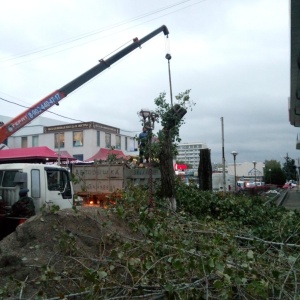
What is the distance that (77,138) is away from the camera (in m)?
43.0

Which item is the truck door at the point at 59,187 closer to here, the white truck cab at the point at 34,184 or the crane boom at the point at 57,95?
the white truck cab at the point at 34,184

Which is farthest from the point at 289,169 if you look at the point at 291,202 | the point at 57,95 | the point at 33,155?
the point at 57,95

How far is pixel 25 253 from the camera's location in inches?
213

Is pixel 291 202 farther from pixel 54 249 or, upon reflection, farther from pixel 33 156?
pixel 54 249

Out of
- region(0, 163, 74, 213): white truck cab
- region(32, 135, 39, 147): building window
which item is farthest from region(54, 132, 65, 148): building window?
region(0, 163, 74, 213): white truck cab

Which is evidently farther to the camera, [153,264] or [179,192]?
[179,192]

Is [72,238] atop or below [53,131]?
below

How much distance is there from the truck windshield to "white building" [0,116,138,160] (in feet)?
102

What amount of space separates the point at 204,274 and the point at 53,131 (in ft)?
138

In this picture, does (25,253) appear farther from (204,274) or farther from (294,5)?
(294,5)

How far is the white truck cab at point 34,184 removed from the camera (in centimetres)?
837

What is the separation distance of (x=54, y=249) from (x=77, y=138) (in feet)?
126

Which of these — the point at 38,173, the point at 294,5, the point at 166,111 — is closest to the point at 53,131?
the point at 166,111

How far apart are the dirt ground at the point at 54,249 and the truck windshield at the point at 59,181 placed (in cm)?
231
